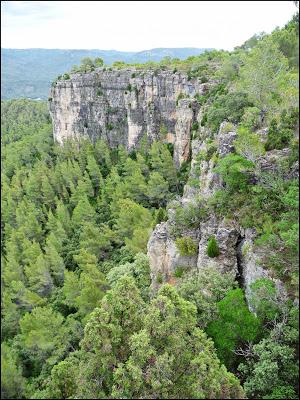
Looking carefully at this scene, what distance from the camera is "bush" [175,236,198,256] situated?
108 ft

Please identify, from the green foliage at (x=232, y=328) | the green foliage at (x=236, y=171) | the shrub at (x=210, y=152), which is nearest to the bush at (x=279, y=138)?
the green foliage at (x=236, y=171)

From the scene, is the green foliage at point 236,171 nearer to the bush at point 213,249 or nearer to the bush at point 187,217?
the bush at point 187,217

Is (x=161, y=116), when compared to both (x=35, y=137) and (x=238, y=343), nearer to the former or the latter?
(x=35, y=137)

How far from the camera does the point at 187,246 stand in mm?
33156

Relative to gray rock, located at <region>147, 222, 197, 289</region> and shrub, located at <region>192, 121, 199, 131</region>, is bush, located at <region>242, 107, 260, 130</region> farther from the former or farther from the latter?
shrub, located at <region>192, 121, 199, 131</region>

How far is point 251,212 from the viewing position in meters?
28.5

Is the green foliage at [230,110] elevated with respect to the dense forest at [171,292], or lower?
elevated

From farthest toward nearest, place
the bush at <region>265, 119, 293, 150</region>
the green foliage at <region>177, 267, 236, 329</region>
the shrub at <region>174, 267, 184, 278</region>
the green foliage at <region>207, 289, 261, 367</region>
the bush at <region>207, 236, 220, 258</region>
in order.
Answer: the shrub at <region>174, 267, 184, 278</region> → the bush at <region>265, 119, 293, 150</region> → the bush at <region>207, 236, 220, 258</region> → the green foliage at <region>177, 267, 236, 329</region> → the green foliage at <region>207, 289, 261, 367</region>

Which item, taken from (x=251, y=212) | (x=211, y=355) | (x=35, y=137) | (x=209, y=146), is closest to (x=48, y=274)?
(x=209, y=146)

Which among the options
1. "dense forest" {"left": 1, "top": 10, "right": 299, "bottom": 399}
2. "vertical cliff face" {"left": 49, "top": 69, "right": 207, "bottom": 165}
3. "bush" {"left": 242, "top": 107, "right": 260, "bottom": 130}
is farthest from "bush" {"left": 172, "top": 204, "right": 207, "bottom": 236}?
"vertical cliff face" {"left": 49, "top": 69, "right": 207, "bottom": 165}

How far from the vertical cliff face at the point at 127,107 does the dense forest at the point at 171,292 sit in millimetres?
3677

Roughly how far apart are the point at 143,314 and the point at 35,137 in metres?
92.9

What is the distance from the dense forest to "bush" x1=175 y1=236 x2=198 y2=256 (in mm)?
116

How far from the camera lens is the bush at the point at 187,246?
3303cm
